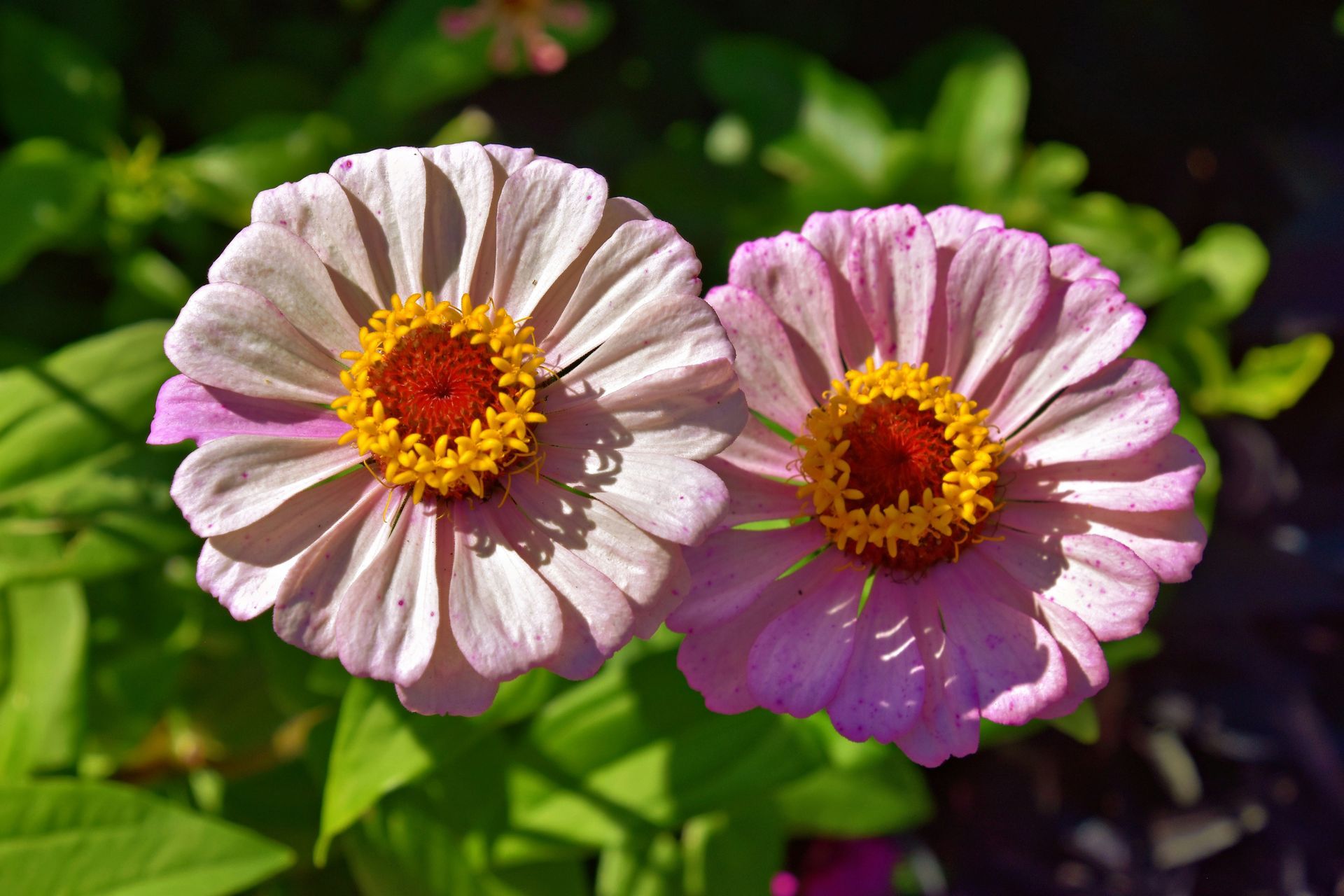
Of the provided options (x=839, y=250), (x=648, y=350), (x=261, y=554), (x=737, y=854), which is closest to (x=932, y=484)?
(x=839, y=250)

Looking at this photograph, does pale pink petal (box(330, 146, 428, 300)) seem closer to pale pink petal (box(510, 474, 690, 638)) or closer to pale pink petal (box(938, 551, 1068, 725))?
pale pink petal (box(510, 474, 690, 638))

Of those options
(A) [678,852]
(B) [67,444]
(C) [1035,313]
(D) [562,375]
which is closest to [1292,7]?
(C) [1035,313]

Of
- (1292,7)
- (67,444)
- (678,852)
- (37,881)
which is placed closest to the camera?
(37,881)

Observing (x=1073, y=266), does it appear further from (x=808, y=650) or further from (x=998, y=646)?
(x=808, y=650)

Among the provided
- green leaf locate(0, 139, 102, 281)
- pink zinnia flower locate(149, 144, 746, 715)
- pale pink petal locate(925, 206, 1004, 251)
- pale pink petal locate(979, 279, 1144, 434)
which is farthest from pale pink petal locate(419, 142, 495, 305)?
green leaf locate(0, 139, 102, 281)

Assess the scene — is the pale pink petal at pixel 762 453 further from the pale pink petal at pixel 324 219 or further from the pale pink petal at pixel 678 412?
the pale pink petal at pixel 324 219

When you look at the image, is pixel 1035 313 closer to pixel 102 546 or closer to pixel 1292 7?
pixel 102 546
